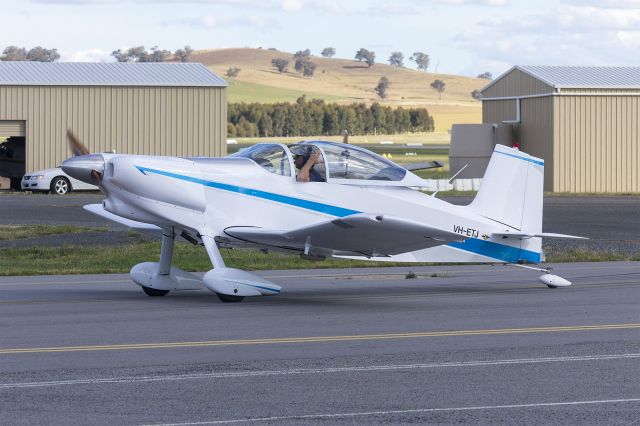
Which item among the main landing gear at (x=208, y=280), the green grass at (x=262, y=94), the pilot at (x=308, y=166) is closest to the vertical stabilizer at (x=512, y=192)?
the pilot at (x=308, y=166)

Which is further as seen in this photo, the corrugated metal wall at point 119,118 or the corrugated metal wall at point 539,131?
the corrugated metal wall at point 539,131

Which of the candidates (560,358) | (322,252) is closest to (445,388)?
(560,358)

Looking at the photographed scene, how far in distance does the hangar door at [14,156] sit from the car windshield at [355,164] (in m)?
33.4

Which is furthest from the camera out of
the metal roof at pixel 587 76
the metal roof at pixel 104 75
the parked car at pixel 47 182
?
the metal roof at pixel 587 76

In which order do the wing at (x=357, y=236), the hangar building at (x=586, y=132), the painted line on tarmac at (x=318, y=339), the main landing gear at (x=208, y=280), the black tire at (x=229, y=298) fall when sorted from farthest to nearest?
the hangar building at (x=586, y=132)
the black tire at (x=229, y=298)
the main landing gear at (x=208, y=280)
the wing at (x=357, y=236)
the painted line on tarmac at (x=318, y=339)

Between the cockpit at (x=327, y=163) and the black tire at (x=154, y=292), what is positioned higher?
the cockpit at (x=327, y=163)

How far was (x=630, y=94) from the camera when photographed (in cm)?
4750

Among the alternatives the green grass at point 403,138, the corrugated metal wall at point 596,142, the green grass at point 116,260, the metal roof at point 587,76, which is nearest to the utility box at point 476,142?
the metal roof at point 587,76

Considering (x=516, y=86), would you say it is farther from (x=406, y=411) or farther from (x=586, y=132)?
(x=406, y=411)

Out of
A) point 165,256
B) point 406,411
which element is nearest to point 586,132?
point 165,256

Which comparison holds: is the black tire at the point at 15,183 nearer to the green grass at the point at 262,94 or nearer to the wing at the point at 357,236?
the wing at the point at 357,236

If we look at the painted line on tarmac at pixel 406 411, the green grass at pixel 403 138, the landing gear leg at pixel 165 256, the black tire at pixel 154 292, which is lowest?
the painted line on tarmac at pixel 406 411

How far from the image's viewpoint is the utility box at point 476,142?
4925cm

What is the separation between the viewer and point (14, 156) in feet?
156
